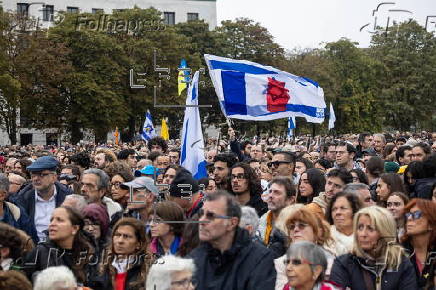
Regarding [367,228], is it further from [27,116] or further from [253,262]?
[27,116]

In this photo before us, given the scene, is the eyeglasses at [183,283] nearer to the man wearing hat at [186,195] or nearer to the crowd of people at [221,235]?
the crowd of people at [221,235]

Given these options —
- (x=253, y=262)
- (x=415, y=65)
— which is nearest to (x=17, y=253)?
(x=253, y=262)

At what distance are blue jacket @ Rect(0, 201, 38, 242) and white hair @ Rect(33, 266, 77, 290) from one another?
2.85 meters

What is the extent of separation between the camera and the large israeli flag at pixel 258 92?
1082cm

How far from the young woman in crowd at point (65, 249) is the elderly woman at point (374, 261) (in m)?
2.06

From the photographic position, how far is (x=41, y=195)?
27.3 ft

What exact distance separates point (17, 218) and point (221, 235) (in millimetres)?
3355

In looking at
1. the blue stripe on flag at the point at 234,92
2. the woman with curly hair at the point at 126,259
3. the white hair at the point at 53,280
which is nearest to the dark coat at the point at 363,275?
the woman with curly hair at the point at 126,259

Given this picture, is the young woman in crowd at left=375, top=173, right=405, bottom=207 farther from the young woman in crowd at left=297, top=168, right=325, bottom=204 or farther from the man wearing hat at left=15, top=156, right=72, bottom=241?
the man wearing hat at left=15, top=156, right=72, bottom=241

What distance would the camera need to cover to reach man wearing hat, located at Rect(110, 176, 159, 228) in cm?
760

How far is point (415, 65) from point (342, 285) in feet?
196

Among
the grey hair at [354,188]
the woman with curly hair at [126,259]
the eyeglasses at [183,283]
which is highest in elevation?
the grey hair at [354,188]

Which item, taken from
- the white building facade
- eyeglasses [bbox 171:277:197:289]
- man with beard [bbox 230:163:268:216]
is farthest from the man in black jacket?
the white building facade

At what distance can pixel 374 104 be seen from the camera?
6625 cm
